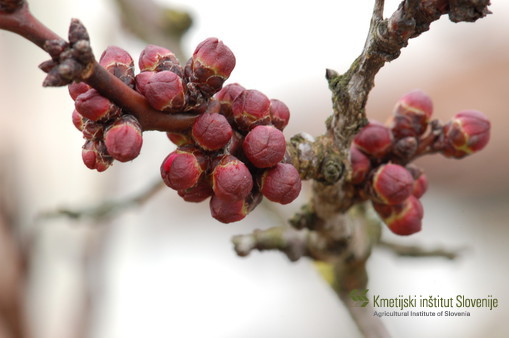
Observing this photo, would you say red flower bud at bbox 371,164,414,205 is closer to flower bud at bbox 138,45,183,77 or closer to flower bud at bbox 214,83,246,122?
flower bud at bbox 214,83,246,122

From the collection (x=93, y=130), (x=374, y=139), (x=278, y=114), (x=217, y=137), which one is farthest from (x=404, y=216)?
(x=93, y=130)

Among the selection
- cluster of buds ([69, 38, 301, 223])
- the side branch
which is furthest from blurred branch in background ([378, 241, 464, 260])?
the side branch

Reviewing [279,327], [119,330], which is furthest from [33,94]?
[279,327]

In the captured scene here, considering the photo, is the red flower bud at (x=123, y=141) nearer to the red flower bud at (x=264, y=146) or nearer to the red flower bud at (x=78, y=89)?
the red flower bud at (x=78, y=89)

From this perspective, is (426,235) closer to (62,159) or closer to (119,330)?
(119,330)

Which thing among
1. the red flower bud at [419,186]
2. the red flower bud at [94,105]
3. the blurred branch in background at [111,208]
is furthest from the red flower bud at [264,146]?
the blurred branch in background at [111,208]
